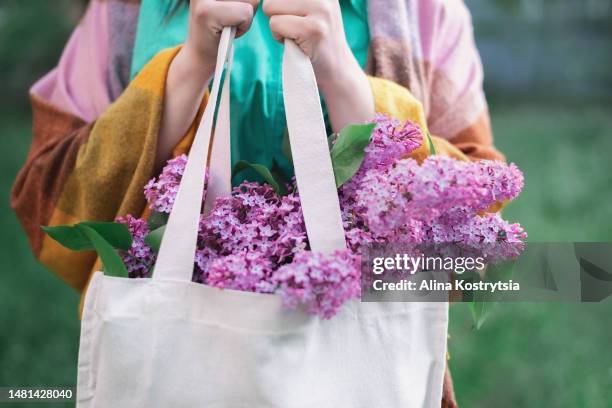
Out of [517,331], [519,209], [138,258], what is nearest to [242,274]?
[138,258]

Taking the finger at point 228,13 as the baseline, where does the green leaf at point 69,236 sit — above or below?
below

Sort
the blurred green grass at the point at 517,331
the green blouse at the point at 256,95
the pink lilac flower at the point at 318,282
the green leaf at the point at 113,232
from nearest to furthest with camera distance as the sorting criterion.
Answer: the pink lilac flower at the point at 318,282, the green leaf at the point at 113,232, the green blouse at the point at 256,95, the blurred green grass at the point at 517,331

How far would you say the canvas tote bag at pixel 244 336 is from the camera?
0.74 m

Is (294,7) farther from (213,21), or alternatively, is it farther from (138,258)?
(138,258)

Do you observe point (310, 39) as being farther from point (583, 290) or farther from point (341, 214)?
point (583, 290)

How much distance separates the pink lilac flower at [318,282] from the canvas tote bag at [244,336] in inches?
1.0

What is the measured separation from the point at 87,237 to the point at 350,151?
33 centimetres

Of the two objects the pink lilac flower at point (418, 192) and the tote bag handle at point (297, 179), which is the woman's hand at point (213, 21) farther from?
the pink lilac flower at point (418, 192)

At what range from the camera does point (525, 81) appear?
7023 millimetres

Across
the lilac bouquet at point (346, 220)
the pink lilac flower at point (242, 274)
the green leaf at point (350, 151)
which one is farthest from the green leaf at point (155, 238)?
the green leaf at point (350, 151)

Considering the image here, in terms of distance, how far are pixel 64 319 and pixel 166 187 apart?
2076 mm

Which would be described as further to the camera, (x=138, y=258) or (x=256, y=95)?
(x=256, y=95)

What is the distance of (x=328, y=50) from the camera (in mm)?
905
